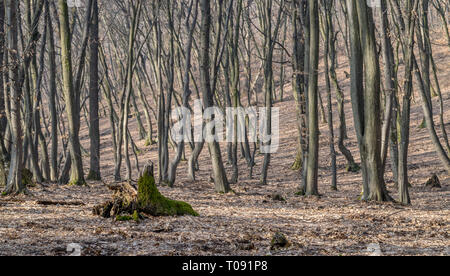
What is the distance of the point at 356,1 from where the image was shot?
10.7 m

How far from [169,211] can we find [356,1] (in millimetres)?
5928

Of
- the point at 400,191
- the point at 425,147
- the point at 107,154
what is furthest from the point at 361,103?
the point at 107,154

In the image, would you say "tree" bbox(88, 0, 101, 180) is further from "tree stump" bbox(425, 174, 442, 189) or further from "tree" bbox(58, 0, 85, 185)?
"tree stump" bbox(425, 174, 442, 189)

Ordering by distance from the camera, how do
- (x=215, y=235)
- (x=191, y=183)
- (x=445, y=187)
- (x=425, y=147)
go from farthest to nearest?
(x=425, y=147)
(x=191, y=183)
(x=445, y=187)
(x=215, y=235)

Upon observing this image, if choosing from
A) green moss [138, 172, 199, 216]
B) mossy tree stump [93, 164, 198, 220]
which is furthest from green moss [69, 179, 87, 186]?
green moss [138, 172, 199, 216]

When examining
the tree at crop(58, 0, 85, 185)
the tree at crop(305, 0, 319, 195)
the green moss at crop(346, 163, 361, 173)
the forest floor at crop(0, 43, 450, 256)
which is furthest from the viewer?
the green moss at crop(346, 163, 361, 173)

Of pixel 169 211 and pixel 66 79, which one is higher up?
pixel 66 79

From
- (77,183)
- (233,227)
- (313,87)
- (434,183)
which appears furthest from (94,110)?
(434,183)

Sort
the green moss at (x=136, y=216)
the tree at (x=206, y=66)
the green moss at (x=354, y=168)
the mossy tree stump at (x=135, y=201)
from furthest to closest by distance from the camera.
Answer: the green moss at (x=354, y=168)
the tree at (x=206, y=66)
the mossy tree stump at (x=135, y=201)
the green moss at (x=136, y=216)

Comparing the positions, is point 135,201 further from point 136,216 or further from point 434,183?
point 434,183

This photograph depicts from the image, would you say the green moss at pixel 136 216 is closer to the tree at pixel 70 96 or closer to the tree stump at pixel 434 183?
the tree at pixel 70 96

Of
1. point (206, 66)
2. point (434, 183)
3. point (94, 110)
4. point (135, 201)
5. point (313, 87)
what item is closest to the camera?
point (135, 201)

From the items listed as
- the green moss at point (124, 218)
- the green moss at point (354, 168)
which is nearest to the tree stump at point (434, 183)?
the green moss at point (354, 168)
